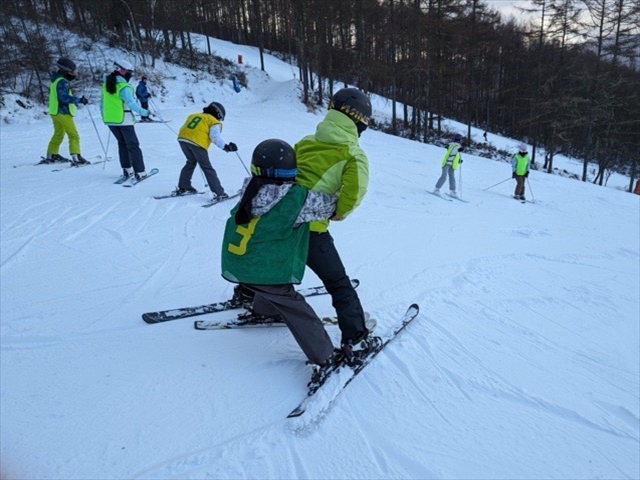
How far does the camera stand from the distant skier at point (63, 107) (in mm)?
7195

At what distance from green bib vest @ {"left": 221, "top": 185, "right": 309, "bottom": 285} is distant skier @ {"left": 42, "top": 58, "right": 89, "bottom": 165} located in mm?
6888

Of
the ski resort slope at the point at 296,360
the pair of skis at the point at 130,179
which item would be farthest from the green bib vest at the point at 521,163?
the pair of skis at the point at 130,179

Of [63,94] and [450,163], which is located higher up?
[63,94]

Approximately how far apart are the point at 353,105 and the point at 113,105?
18.3ft

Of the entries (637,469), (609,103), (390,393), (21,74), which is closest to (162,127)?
(21,74)

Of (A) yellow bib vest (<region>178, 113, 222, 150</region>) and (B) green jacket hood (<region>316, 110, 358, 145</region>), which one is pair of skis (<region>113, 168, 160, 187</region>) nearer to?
(A) yellow bib vest (<region>178, 113, 222, 150</region>)

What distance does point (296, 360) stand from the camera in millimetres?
2695

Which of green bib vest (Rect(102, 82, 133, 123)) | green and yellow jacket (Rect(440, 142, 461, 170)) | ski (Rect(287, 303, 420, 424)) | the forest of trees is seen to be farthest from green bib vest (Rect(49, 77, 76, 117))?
the forest of trees

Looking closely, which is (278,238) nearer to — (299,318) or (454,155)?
(299,318)

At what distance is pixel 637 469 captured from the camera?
206cm

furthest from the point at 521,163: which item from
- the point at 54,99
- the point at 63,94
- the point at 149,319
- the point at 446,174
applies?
the point at 54,99

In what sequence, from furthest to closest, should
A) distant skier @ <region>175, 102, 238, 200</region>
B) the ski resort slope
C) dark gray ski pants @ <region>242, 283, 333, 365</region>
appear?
distant skier @ <region>175, 102, 238, 200</region> < dark gray ski pants @ <region>242, 283, 333, 365</region> < the ski resort slope

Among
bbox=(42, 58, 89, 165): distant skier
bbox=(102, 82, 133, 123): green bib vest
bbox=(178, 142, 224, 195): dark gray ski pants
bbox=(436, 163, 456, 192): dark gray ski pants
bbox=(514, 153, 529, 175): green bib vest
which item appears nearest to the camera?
bbox=(178, 142, 224, 195): dark gray ski pants

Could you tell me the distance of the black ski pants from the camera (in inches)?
102
